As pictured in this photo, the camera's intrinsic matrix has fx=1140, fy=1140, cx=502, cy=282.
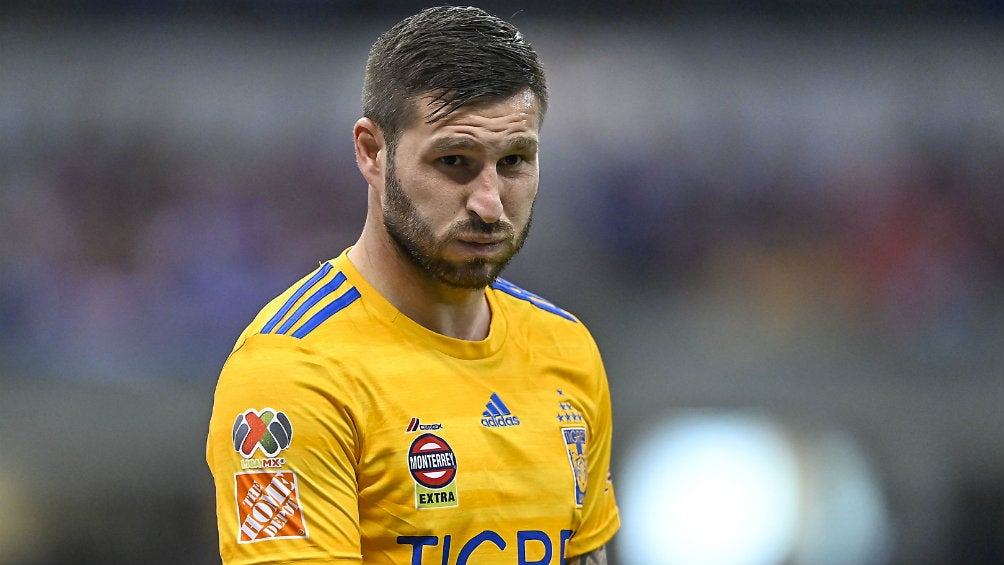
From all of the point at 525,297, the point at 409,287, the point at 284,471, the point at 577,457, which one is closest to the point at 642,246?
the point at 525,297

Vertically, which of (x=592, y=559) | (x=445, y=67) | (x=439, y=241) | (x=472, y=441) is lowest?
(x=592, y=559)

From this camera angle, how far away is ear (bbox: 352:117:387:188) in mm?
2232

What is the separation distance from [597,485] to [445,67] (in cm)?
101

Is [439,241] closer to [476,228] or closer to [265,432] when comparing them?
[476,228]

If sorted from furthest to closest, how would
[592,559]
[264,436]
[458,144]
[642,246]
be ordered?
[642,246], [592,559], [458,144], [264,436]

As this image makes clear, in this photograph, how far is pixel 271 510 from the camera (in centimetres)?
200

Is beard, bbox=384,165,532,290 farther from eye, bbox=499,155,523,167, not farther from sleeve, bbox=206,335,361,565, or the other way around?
sleeve, bbox=206,335,361,565

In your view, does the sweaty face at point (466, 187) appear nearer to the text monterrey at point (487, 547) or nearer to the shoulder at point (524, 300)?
the shoulder at point (524, 300)

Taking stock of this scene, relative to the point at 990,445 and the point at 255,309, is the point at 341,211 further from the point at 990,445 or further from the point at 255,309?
the point at 990,445

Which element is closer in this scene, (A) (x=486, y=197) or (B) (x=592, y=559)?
(A) (x=486, y=197)

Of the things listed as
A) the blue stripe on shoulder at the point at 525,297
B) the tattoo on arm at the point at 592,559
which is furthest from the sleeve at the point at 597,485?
the blue stripe on shoulder at the point at 525,297

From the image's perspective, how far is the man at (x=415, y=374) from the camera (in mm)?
Answer: 2010

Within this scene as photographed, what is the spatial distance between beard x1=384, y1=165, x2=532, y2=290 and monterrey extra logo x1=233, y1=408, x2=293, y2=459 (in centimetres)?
42

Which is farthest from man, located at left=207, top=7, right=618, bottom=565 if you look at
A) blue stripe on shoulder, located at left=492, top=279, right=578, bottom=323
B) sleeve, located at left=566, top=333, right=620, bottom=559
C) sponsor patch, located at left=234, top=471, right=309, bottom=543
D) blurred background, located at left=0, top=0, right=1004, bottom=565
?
blurred background, located at left=0, top=0, right=1004, bottom=565
